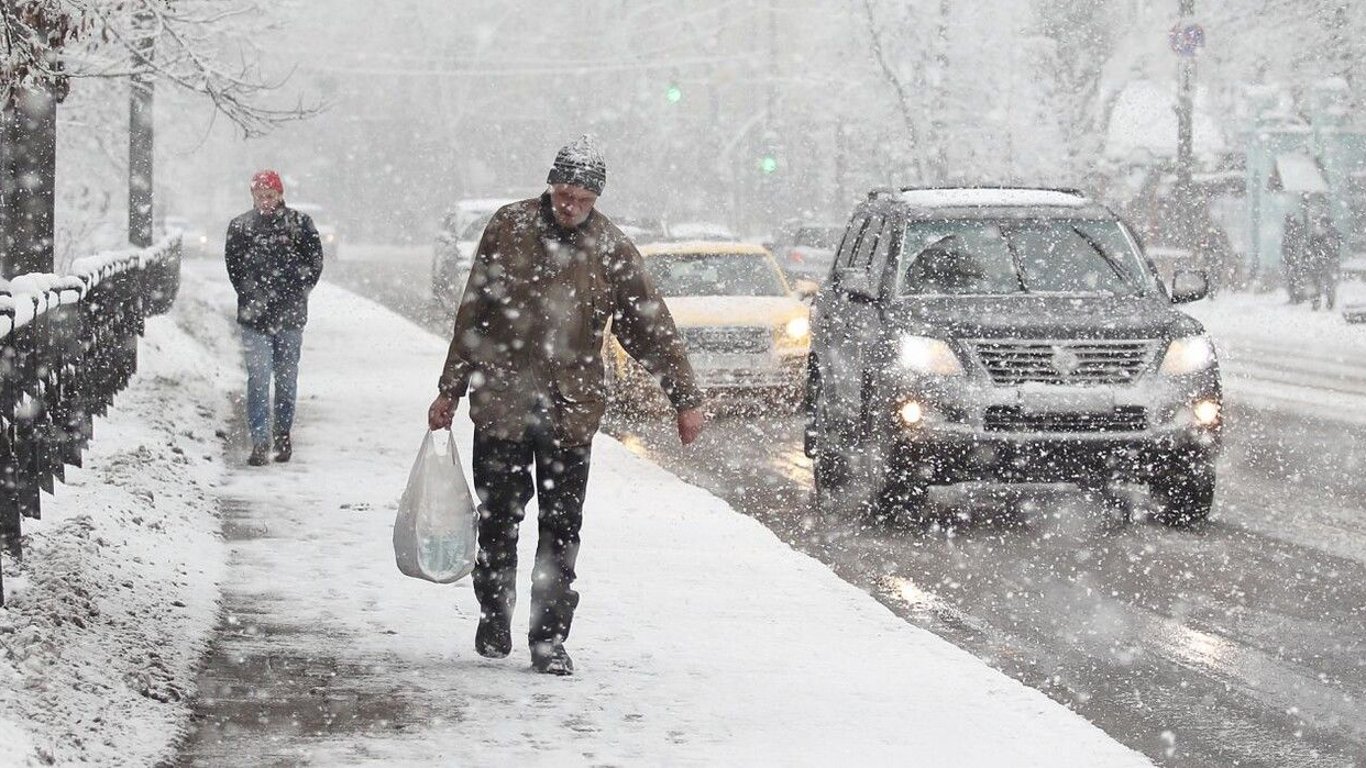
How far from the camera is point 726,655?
769cm

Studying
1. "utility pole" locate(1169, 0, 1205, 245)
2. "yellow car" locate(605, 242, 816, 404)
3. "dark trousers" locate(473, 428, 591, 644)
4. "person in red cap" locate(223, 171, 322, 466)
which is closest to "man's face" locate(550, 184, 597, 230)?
"dark trousers" locate(473, 428, 591, 644)

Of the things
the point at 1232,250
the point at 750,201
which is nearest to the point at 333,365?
the point at 1232,250

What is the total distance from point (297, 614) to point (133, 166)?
22034 mm

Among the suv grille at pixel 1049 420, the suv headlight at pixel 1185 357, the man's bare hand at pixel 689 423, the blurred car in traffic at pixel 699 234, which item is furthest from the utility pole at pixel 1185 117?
the man's bare hand at pixel 689 423

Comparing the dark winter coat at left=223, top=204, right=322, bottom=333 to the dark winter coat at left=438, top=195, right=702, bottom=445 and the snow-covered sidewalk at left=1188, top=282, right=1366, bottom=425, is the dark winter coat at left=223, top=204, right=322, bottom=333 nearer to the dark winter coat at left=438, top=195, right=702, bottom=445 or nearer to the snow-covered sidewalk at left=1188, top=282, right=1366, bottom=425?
the dark winter coat at left=438, top=195, right=702, bottom=445

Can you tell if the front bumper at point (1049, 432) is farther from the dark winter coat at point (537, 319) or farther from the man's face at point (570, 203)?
the man's face at point (570, 203)

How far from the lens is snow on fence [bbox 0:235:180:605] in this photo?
8422mm

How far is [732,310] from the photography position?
18.7m

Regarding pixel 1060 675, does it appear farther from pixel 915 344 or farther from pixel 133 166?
pixel 133 166

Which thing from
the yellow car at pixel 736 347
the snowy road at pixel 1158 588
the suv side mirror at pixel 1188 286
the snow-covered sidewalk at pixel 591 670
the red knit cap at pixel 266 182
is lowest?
the snowy road at pixel 1158 588

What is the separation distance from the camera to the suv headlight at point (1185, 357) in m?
11.5

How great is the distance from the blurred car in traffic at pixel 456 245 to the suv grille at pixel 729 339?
13.7 meters

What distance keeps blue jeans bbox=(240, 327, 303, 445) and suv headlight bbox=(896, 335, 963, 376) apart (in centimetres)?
383

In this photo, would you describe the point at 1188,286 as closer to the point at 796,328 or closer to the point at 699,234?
the point at 796,328
